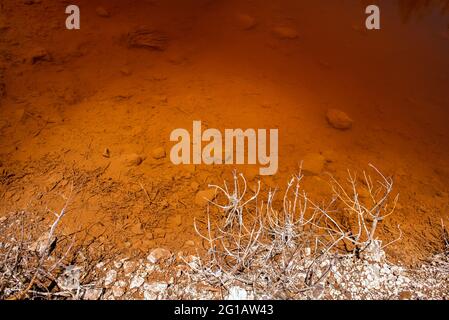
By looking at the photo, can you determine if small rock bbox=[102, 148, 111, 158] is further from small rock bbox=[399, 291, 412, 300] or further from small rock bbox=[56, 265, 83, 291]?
small rock bbox=[399, 291, 412, 300]

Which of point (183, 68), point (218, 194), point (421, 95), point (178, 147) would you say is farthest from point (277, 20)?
point (218, 194)

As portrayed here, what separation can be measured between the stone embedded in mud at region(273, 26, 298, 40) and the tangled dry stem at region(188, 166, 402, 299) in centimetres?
172

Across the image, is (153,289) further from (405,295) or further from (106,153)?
(405,295)

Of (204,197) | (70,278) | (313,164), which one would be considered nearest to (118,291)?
(70,278)

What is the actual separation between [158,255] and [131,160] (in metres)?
0.65

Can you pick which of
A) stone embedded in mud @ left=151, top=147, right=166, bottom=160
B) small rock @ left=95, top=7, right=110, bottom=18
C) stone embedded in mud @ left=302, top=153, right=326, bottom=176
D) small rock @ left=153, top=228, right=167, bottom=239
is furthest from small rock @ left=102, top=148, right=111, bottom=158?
small rock @ left=95, top=7, right=110, bottom=18

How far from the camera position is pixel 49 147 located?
198 cm

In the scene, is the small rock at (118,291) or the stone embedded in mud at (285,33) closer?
the small rock at (118,291)

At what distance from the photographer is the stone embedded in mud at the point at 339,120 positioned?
2.31m

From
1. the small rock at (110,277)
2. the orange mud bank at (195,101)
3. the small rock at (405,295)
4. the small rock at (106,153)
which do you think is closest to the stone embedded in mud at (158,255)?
the orange mud bank at (195,101)

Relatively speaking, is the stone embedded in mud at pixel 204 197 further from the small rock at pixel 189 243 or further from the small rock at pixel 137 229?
the small rock at pixel 137 229

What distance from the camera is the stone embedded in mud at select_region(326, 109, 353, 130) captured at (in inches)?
91.0

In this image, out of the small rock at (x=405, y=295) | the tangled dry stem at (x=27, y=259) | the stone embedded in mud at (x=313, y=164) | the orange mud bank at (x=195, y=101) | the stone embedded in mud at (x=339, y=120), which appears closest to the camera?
the tangled dry stem at (x=27, y=259)

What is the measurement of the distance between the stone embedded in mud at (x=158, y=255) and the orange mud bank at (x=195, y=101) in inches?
2.2
